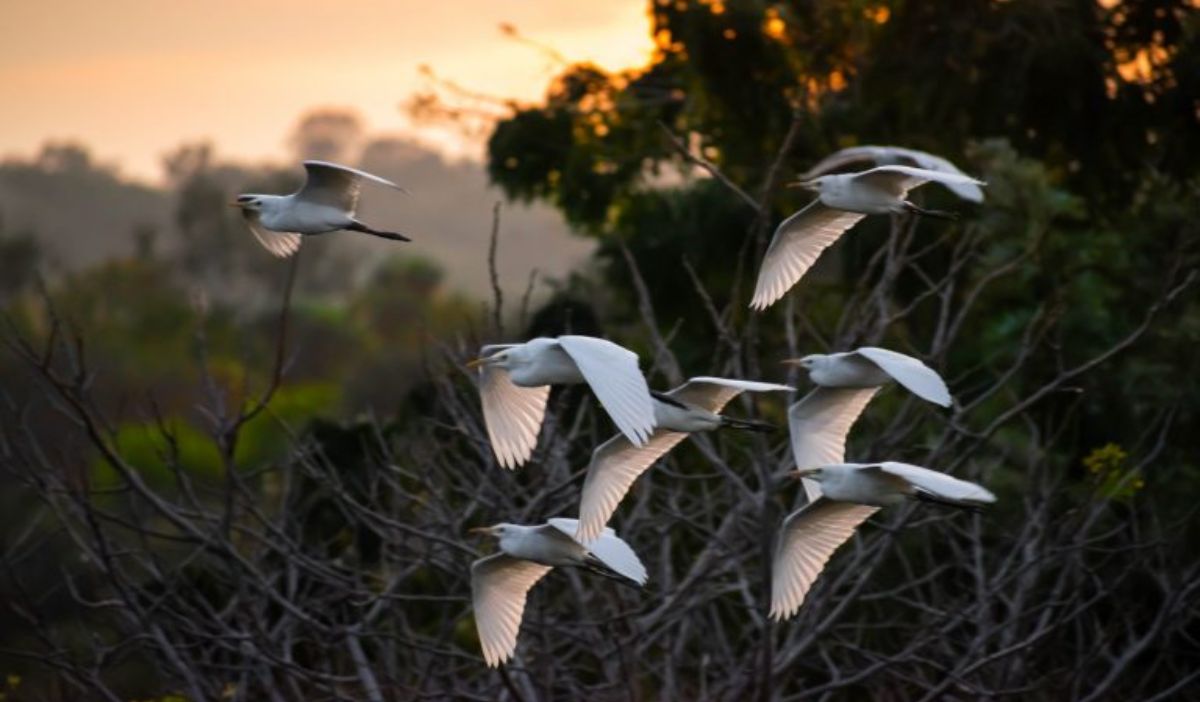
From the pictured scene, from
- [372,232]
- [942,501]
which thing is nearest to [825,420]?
[942,501]

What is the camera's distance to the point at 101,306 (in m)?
38.8

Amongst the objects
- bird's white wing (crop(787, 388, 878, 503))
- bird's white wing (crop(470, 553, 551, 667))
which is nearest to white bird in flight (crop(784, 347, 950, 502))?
bird's white wing (crop(787, 388, 878, 503))

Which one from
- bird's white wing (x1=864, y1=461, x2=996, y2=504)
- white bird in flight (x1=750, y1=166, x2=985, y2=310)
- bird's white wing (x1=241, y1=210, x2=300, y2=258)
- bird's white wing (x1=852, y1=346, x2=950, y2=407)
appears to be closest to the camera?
bird's white wing (x1=864, y1=461, x2=996, y2=504)

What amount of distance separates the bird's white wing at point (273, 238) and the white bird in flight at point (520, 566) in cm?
148

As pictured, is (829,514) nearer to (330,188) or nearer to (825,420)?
(825,420)

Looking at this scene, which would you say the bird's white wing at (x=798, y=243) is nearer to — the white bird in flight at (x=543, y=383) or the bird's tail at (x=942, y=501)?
the white bird in flight at (x=543, y=383)

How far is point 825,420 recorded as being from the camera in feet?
25.3

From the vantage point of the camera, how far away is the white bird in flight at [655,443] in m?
7.01

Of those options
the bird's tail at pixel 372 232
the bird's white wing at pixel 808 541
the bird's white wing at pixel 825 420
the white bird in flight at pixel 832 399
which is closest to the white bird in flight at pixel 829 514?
the bird's white wing at pixel 808 541

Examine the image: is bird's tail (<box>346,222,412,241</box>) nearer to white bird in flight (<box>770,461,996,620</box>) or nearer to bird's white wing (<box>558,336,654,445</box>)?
bird's white wing (<box>558,336,654,445</box>)

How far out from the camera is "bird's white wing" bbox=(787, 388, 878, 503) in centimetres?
763

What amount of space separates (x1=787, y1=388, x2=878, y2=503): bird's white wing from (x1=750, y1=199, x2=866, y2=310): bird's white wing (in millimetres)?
441

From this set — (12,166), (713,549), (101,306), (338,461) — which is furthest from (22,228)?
(713,549)

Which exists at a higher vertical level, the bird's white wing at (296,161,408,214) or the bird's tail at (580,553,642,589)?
the bird's white wing at (296,161,408,214)
